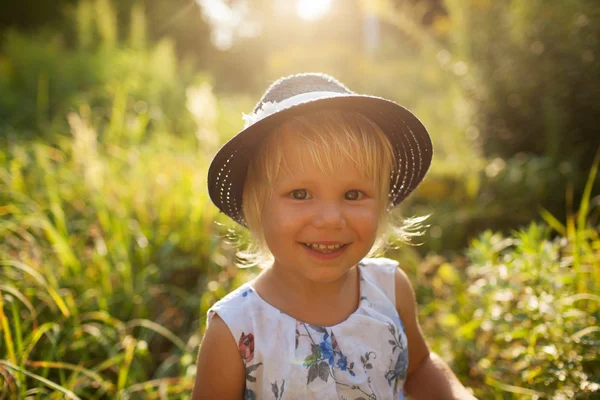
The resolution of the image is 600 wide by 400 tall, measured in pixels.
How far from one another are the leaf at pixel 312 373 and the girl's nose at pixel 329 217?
0.47 m

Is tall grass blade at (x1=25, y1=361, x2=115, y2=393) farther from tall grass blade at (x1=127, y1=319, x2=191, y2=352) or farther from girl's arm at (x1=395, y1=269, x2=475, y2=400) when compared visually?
girl's arm at (x1=395, y1=269, x2=475, y2=400)

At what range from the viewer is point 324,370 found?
168 centimetres

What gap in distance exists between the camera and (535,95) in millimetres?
4914

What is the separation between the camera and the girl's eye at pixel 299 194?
1.69 m

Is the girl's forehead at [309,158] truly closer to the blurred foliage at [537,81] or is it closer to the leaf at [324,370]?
the leaf at [324,370]

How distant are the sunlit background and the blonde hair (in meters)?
0.57

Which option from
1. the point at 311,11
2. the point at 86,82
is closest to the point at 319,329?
the point at 86,82

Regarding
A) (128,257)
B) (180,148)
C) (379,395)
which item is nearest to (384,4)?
(180,148)

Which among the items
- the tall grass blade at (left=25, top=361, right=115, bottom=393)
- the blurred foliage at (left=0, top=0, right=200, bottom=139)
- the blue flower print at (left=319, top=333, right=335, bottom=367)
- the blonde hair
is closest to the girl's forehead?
the blonde hair

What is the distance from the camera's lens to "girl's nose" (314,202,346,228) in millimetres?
1598

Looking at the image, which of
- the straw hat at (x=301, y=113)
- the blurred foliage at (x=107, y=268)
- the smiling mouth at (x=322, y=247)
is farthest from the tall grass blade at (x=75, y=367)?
the smiling mouth at (x=322, y=247)

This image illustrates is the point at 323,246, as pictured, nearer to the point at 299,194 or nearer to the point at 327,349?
the point at 299,194

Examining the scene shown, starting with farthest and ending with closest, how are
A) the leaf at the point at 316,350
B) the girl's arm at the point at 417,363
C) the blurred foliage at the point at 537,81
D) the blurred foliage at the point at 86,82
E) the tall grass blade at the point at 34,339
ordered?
the blurred foliage at the point at 86,82, the blurred foliage at the point at 537,81, the tall grass blade at the point at 34,339, the girl's arm at the point at 417,363, the leaf at the point at 316,350

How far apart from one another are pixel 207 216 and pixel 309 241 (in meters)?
2.24
